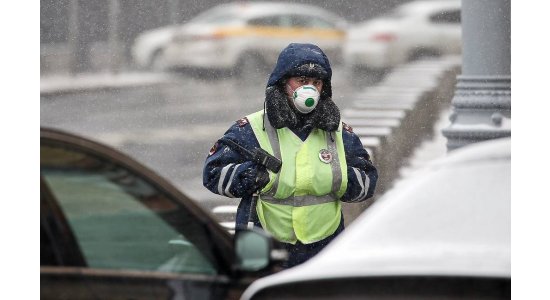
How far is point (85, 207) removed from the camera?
311 centimetres

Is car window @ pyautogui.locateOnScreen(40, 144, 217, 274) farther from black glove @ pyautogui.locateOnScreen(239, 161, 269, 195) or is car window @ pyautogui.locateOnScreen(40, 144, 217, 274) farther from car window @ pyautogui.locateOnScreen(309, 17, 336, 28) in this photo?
car window @ pyautogui.locateOnScreen(309, 17, 336, 28)

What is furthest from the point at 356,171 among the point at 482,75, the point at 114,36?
the point at 114,36

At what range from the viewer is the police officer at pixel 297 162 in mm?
4227

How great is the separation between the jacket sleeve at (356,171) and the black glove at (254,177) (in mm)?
285

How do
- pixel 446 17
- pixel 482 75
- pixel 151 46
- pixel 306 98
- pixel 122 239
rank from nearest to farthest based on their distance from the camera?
pixel 122 239 → pixel 306 98 → pixel 482 75 → pixel 446 17 → pixel 151 46

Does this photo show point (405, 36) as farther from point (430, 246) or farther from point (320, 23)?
point (430, 246)

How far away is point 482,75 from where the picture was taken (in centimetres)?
506

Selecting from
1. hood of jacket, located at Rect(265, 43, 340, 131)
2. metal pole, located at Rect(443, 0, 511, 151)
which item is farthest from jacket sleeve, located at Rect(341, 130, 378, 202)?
metal pole, located at Rect(443, 0, 511, 151)

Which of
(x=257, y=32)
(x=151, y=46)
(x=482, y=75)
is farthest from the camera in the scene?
(x=151, y=46)

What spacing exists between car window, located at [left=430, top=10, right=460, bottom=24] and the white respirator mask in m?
1.36

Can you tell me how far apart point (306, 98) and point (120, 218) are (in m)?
1.13

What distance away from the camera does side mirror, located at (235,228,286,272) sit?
323cm
